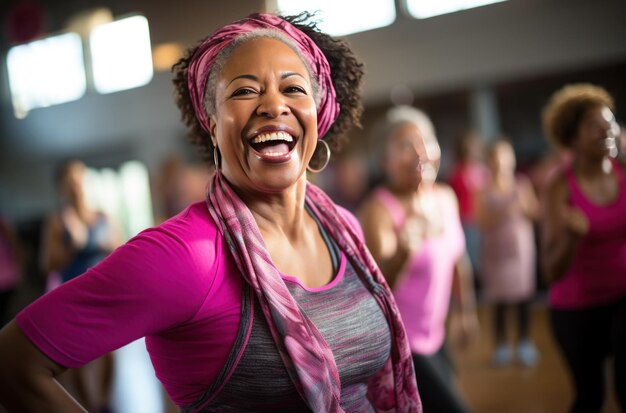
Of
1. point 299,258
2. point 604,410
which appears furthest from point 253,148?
point 604,410

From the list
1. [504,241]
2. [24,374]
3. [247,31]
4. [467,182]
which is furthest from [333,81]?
[467,182]

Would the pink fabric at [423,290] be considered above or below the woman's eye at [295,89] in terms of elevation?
below

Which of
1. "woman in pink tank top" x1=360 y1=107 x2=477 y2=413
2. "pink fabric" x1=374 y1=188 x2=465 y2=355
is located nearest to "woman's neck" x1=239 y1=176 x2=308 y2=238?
"woman in pink tank top" x1=360 y1=107 x2=477 y2=413

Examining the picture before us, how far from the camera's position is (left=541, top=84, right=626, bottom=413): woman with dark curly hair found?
8.06 feet

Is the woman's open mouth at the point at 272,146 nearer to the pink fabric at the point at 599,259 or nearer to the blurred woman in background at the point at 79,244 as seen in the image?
the pink fabric at the point at 599,259

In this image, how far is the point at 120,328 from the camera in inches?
40.5

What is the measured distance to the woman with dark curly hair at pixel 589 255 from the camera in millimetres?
2457

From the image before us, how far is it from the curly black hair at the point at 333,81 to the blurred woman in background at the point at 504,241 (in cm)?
333

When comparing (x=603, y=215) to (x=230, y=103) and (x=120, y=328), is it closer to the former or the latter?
(x=230, y=103)

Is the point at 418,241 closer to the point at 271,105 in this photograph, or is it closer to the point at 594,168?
the point at 594,168

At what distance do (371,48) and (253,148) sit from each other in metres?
6.80

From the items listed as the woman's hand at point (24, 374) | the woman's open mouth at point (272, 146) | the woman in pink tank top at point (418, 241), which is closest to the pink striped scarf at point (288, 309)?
the woman's open mouth at point (272, 146)

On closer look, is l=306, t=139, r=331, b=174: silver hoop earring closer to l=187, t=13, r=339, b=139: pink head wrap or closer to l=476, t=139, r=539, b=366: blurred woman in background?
l=187, t=13, r=339, b=139: pink head wrap

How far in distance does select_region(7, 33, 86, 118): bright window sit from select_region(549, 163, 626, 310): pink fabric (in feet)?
29.0
